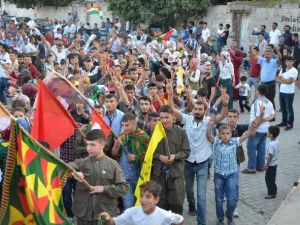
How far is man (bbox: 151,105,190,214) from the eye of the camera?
21.3 feet

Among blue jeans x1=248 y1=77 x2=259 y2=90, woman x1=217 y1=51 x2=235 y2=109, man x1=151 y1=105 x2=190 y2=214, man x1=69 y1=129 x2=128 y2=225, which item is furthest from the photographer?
blue jeans x1=248 y1=77 x2=259 y2=90

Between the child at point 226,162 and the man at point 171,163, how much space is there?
Result: 1.62ft

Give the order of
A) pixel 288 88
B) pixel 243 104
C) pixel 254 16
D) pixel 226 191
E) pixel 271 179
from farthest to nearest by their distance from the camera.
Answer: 1. pixel 254 16
2. pixel 243 104
3. pixel 288 88
4. pixel 271 179
5. pixel 226 191

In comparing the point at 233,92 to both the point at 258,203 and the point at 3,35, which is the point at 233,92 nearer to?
the point at 258,203

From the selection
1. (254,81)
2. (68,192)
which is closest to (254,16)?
(254,81)

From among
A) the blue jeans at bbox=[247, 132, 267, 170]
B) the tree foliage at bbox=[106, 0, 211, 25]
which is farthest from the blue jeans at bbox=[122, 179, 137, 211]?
the tree foliage at bbox=[106, 0, 211, 25]

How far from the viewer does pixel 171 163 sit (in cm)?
648

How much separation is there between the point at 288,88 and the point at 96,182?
740cm

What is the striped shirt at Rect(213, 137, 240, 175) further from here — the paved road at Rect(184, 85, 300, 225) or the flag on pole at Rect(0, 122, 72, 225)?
the flag on pole at Rect(0, 122, 72, 225)

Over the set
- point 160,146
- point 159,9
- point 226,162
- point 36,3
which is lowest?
point 226,162

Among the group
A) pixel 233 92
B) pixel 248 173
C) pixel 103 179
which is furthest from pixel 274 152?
pixel 233 92

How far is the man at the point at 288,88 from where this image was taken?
11.5 m

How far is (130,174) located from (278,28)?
15575 mm

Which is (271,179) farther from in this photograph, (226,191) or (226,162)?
(226,162)
